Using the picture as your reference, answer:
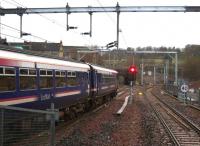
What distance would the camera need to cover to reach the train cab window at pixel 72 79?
74.3 ft

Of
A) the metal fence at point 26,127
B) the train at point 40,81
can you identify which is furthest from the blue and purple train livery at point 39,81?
the metal fence at point 26,127

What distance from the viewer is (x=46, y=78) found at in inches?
722

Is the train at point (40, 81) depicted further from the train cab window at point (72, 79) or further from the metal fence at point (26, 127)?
the metal fence at point (26, 127)

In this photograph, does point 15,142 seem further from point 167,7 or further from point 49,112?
point 167,7

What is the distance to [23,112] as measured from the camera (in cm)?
952

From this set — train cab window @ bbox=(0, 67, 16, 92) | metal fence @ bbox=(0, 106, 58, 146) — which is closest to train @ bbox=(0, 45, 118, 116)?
train cab window @ bbox=(0, 67, 16, 92)

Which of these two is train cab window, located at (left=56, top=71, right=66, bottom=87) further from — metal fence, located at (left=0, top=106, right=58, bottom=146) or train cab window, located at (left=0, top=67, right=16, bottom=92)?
metal fence, located at (left=0, top=106, right=58, bottom=146)

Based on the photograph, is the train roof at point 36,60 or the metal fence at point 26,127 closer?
the metal fence at point 26,127

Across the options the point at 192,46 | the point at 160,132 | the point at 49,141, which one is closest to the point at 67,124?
the point at 160,132

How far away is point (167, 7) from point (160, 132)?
9.94 m

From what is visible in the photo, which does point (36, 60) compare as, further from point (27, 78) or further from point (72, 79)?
point (72, 79)

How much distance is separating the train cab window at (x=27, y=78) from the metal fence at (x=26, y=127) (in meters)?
5.11

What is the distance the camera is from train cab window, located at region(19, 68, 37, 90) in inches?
603

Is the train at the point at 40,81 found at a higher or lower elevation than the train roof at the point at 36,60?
lower
